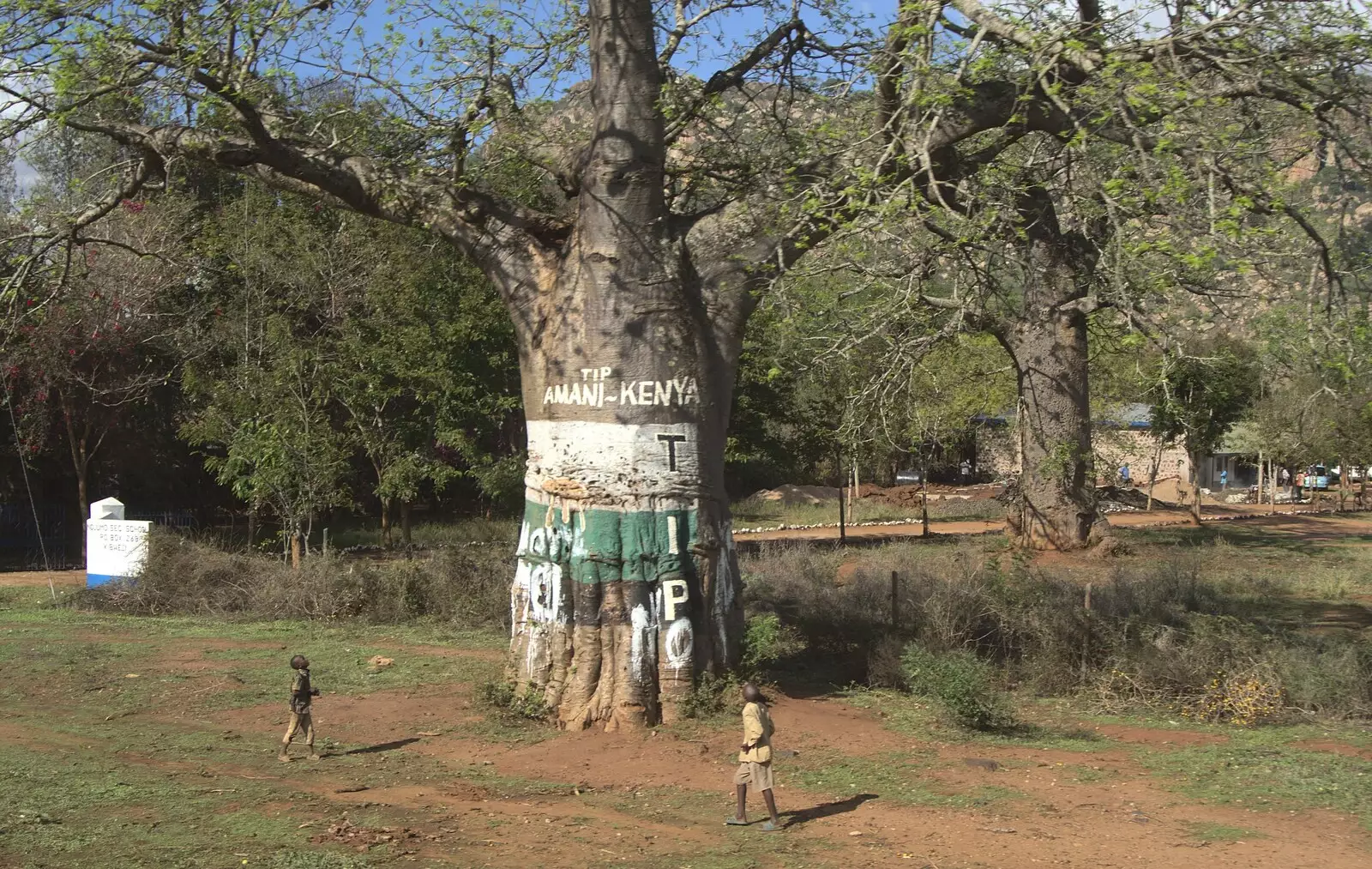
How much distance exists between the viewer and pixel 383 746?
9.78 m

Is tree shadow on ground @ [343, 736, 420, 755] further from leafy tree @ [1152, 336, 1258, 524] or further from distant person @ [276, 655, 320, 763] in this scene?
leafy tree @ [1152, 336, 1258, 524]

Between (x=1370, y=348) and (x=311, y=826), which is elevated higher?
(x=1370, y=348)

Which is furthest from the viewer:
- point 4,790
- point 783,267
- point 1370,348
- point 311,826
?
point 783,267

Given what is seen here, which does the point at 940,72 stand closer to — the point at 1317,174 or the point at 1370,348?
the point at 1317,174

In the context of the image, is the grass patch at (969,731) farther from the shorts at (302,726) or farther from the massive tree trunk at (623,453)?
the shorts at (302,726)

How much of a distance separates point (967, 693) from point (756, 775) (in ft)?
9.43

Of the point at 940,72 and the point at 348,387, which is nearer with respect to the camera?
the point at 940,72

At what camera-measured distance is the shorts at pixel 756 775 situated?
25.2 ft

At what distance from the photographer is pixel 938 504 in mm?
42281

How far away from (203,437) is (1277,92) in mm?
18994

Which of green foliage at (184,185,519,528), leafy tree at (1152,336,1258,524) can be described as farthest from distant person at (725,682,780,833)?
leafy tree at (1152,336,1258,524)

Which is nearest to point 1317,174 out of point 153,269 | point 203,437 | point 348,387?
point 348,387

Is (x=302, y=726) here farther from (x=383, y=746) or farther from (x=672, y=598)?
(x=672, y=598)

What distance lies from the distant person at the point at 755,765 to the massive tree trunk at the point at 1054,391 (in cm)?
1400
